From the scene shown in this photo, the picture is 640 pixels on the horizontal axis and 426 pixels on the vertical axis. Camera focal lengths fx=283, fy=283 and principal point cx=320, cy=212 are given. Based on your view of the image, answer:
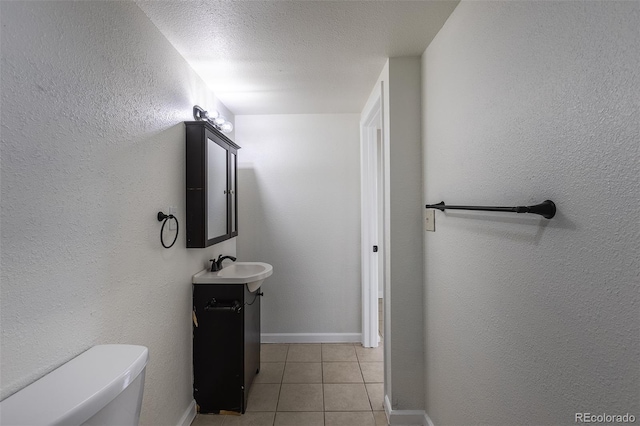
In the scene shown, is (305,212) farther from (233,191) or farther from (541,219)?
(541,219)

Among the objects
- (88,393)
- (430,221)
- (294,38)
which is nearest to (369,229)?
(430,221)

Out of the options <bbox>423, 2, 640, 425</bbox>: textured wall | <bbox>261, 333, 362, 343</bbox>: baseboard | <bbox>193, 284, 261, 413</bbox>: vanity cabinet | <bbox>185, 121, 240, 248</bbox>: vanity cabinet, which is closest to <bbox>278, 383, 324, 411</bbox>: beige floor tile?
<bbox>193, 284, 261, 413</bbox>: vanity cabinet

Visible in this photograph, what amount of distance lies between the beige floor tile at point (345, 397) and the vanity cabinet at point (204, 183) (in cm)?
138

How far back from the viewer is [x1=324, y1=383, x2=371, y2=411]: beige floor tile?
1928mm

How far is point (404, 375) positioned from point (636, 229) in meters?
1.52

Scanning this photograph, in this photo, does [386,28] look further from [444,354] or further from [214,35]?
[444,354]

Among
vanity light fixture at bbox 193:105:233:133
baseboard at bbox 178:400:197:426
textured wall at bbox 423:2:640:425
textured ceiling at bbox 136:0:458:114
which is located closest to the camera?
textured wall at bbox 423:2:640:425

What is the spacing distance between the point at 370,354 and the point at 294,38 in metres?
2.58

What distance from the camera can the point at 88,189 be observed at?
101cm

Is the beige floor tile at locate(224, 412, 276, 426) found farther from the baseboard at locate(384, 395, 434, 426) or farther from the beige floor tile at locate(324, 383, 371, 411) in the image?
the baseboard at locate(384, 395, 434, 426)

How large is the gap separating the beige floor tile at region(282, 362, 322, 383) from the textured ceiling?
90.3 inches

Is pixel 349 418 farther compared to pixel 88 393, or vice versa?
pixel 349 418

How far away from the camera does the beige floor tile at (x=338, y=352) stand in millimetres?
2555


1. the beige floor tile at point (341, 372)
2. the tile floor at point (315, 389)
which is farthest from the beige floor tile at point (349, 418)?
the beige floor tile at point (341, 372)
